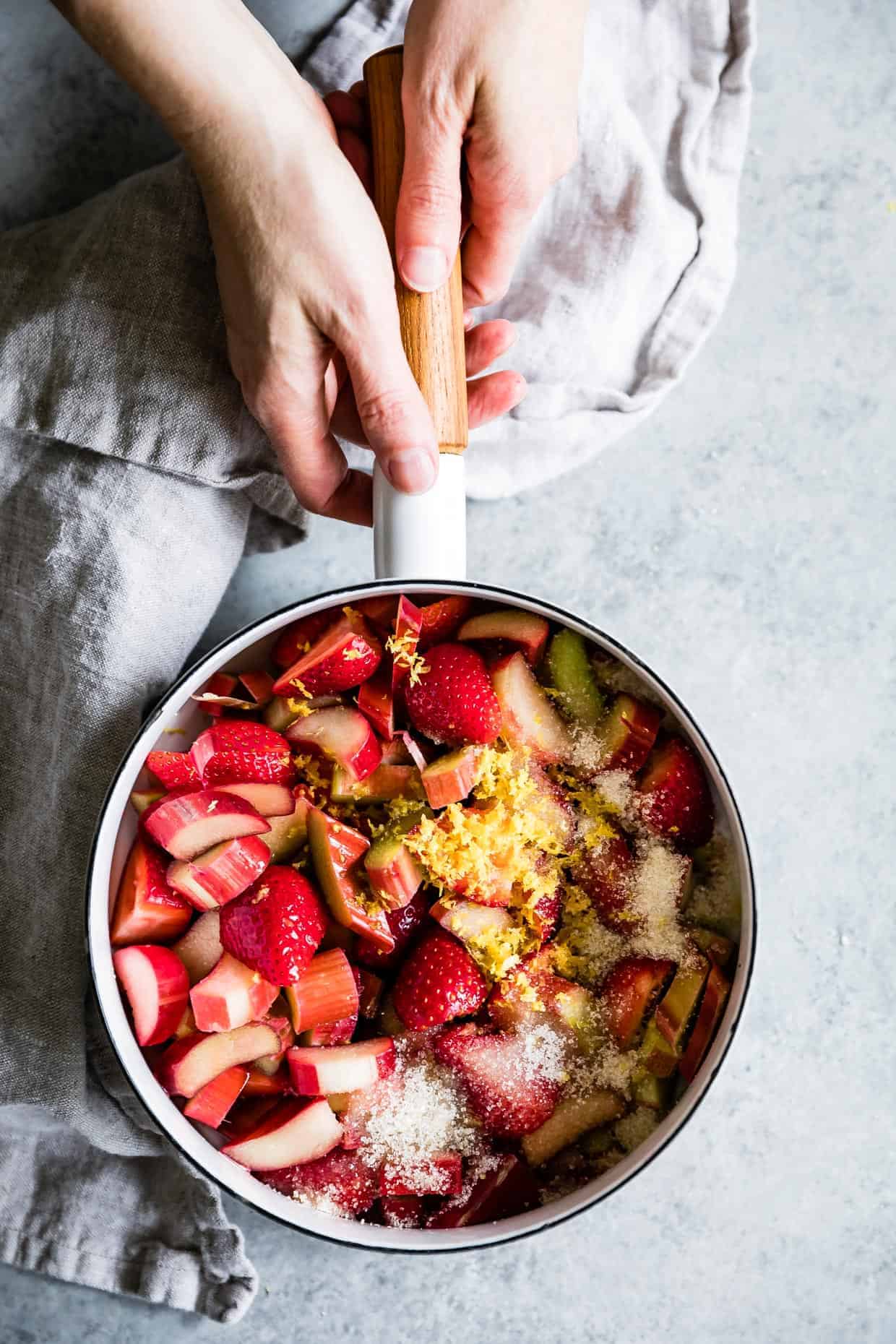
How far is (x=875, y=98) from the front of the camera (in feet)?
3.72

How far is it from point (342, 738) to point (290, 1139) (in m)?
0.32

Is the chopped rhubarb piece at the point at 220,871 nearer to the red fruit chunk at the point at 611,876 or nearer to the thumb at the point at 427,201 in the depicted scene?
the red fruit chunk at the point at 611,876

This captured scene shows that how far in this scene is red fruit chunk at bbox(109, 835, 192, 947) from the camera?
883mm

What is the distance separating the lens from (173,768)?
2.90ft

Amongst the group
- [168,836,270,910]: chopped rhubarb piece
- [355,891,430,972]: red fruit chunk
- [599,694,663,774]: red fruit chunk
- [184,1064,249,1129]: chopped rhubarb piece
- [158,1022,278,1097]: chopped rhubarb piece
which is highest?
[599,694,663,774]: red fruit chunk

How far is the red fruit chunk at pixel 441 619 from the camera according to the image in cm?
90

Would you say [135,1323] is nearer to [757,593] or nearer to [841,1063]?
[841,1063]

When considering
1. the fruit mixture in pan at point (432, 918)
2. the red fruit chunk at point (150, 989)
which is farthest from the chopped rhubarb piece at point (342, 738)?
the red fruit chunk at point (150, 989)

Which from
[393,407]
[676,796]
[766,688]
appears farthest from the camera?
[766,688]

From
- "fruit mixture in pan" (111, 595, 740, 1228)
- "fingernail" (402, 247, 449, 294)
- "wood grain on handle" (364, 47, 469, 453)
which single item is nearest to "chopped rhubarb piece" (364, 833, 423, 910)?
"fruit mixture in pan" (111, 595, 740, 1228)

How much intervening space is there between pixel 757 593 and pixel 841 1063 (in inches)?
18.3

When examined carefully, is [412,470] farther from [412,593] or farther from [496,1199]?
[496,1199]

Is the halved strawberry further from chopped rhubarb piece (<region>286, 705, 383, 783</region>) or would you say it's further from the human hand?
the human hand

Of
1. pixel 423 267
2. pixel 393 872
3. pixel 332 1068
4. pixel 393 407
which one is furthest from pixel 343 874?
pixel 423 267
